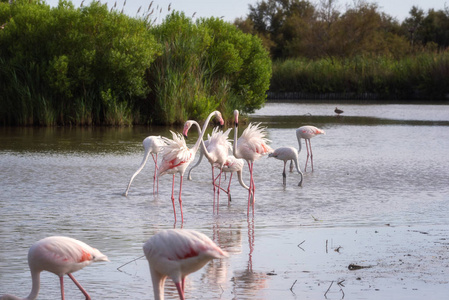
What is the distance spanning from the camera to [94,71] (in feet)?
67.1

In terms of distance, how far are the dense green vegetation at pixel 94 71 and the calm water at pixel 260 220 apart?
15.0 ft

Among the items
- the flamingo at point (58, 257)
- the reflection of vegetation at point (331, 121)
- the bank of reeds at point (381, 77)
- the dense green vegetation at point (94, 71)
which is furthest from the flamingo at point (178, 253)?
the bank of reeds at point (381, 77)

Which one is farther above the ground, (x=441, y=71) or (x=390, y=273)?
(x=441, y=71)

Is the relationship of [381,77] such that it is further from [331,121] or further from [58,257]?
[58,257]

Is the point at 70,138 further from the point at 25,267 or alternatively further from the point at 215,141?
the point at 25,267

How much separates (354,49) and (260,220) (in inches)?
1901

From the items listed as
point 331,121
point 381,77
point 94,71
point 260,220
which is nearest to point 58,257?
point 260,220

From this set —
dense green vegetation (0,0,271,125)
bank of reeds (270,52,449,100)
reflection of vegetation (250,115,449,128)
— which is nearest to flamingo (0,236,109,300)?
dense green vegetation (0,0,271,125)

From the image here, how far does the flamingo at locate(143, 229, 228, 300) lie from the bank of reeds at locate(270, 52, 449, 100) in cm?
3468

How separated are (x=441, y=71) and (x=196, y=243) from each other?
34.9 m

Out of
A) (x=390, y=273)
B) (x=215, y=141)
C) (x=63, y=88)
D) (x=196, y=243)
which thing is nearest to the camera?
(x=196, y=243)

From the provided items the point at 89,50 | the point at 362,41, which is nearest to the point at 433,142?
the point at 89,50

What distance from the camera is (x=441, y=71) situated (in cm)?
3675

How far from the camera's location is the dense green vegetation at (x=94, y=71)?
1991 cm
